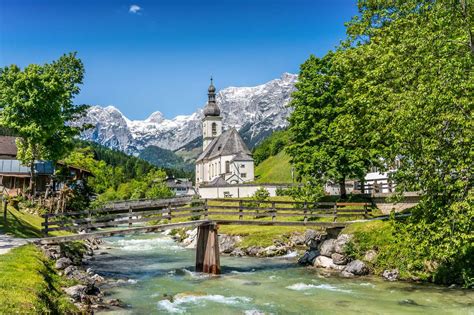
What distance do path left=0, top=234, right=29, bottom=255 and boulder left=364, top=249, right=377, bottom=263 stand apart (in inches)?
837

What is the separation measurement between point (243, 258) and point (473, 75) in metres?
25.8

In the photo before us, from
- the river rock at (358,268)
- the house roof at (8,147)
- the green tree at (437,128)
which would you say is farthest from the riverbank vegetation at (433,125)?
the house roof at (8,147)

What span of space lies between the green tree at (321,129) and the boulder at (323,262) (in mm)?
8605

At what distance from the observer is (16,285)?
15250mm

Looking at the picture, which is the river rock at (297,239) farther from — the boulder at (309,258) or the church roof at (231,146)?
the church roof at (231,146)

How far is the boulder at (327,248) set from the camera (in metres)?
31.0

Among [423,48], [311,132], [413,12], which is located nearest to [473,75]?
[423,48]

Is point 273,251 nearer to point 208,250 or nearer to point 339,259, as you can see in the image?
point 339,259

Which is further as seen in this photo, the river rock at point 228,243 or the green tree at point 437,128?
the river rock at point 228,243

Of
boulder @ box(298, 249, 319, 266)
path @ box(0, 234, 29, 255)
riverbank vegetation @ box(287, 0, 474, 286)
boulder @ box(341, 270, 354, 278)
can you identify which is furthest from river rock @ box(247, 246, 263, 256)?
path @ box(0, 234, 29, 255)

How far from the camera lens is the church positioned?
109875 millimetres

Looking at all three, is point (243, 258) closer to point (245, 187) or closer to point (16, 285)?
point (16, 285)

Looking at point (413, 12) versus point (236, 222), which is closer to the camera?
point (413, 12)

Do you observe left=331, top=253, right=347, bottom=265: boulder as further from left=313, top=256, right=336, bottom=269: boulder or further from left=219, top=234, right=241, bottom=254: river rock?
left=219, top=234, right=241, bottom=254: river rock
